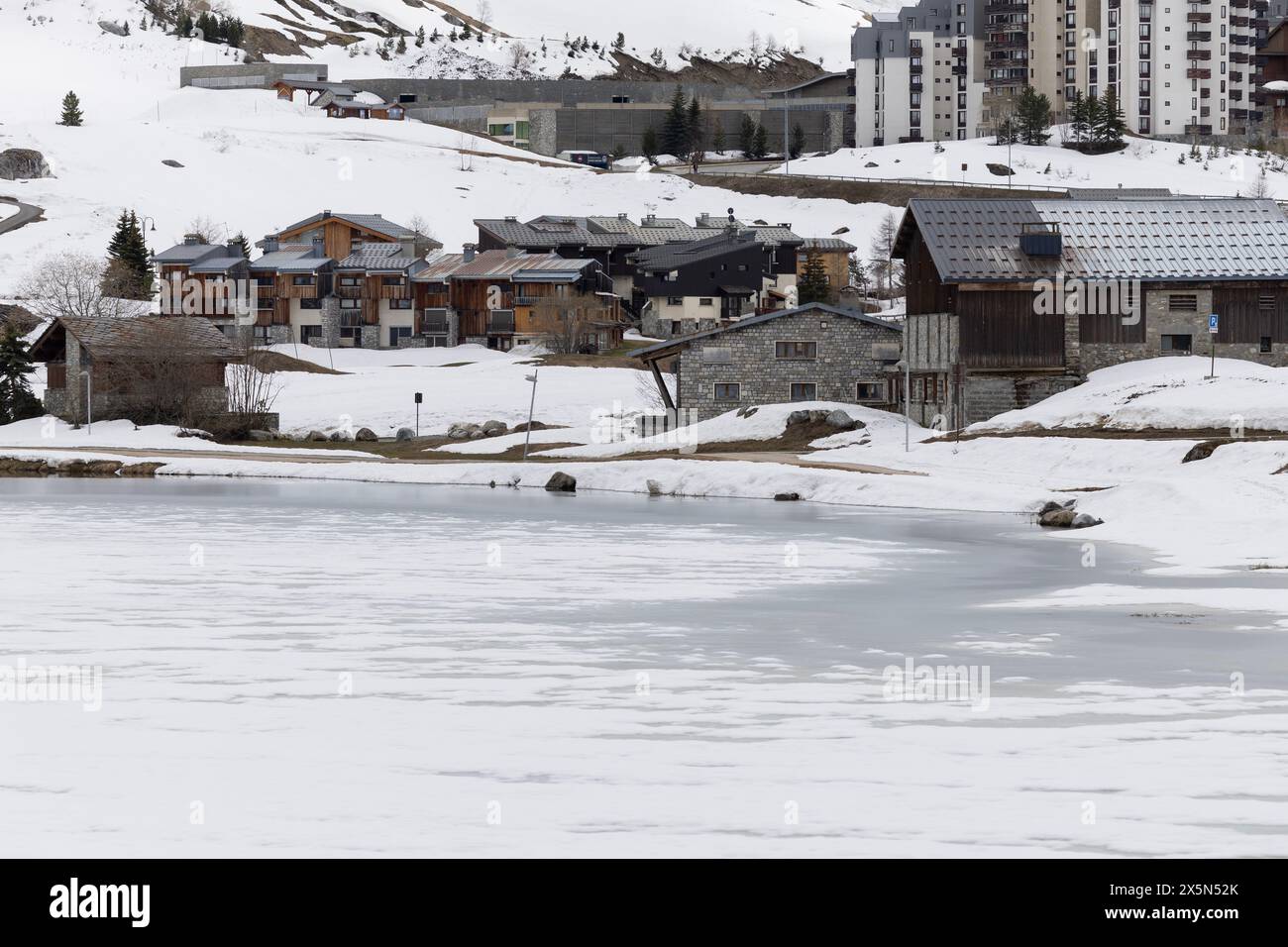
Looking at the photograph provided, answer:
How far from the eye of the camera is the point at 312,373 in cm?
9694

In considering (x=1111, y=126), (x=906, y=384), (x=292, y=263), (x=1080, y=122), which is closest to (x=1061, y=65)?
(x=1080, y=122)

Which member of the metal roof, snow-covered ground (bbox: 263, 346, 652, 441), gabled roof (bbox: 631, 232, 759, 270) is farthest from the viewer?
the metal roof

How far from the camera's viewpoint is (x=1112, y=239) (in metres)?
63.3

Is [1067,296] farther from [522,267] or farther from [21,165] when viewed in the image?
[21,165]

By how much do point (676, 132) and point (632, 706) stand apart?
606ft

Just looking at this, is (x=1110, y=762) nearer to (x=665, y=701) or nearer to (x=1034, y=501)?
(x=665, y=701)

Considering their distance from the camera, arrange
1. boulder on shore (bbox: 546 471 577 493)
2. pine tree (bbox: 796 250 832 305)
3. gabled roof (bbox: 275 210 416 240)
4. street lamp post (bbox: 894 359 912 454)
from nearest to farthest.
Result: boulder on shore (bbox: 546 471 577 493), street lamp post (bbox: 894 359 912 454), pine tree (bbox: 796 250 832 305), gabled roof (bbox: 275 210 416 240)

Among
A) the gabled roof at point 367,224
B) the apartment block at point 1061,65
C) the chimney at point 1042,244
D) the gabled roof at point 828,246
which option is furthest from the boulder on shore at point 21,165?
the chimney at point 1042,244

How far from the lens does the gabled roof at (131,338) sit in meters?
77.2

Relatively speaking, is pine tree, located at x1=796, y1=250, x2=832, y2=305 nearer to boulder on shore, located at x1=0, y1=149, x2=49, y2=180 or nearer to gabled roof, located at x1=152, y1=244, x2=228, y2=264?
gabled roof, located at x1=152, y1=244, x2=228, y2=264

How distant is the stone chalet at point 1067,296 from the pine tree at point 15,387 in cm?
4055

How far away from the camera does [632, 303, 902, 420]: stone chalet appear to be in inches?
2726

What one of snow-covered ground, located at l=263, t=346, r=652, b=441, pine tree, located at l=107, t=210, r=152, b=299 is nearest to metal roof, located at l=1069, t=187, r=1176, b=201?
snow-covered ground, located at l=263, t=346, r=652, b=441

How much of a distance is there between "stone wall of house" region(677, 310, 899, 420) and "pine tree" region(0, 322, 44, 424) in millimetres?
30608
